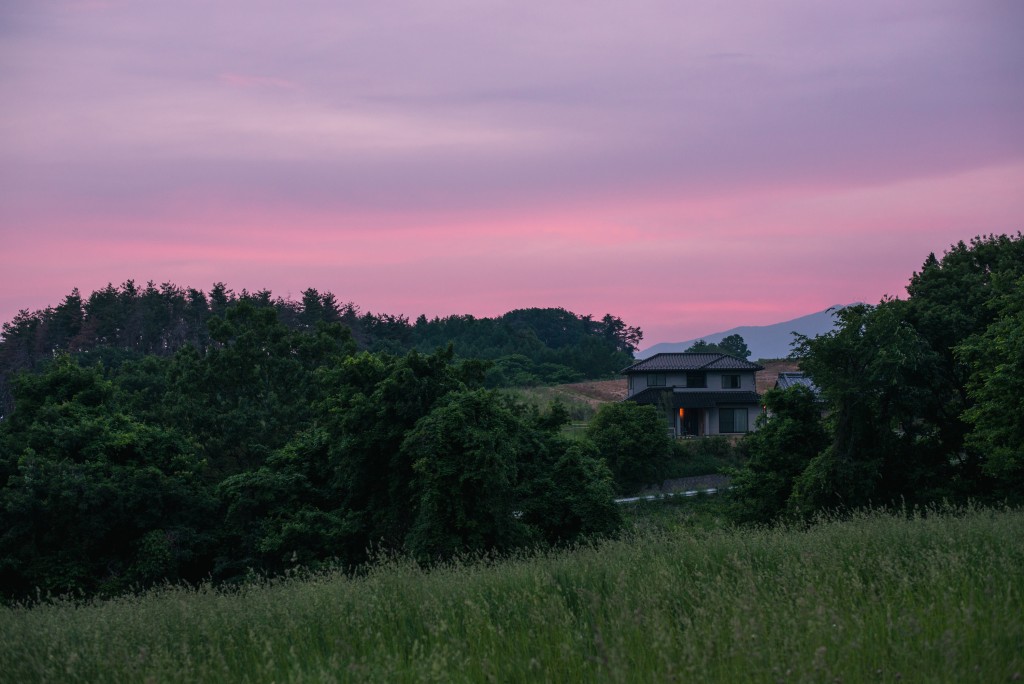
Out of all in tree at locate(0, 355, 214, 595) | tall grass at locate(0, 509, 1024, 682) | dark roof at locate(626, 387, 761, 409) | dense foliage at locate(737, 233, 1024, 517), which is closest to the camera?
tall grass at locate(0, 509, 1024, 682)

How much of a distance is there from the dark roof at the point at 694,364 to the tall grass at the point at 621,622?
52.7 meters

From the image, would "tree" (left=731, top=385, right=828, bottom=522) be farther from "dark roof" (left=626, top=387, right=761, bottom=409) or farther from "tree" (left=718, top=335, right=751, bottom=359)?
"tree" (left=718, top=335, right=751, bottom=359)

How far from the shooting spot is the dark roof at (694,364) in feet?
194

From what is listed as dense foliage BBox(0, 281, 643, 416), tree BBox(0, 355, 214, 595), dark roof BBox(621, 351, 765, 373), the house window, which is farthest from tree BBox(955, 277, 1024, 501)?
dense foliage BBox(0, 281, 643, 416)

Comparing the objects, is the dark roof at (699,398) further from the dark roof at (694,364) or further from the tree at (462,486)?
the tree at (462,486)

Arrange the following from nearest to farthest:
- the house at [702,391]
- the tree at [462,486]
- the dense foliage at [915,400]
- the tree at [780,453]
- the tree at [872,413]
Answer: the tree at [462,486], the dense foliage at [915,400], the tree at [872,413], the tree at [780,453], the house at [702,391]

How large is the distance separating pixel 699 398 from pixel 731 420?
9.43 ft

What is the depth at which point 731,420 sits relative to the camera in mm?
58250

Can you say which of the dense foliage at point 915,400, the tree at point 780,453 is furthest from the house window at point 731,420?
the dense foliage at point 915,400

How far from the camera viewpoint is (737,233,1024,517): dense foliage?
898 inches

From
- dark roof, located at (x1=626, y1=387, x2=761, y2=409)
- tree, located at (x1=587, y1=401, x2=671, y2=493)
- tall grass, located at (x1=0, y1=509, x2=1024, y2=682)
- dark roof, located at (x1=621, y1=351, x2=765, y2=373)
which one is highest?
dark roof, located at (x1=621, y1=351, x2=765, y2=373)

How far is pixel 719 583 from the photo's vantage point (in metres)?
5.43

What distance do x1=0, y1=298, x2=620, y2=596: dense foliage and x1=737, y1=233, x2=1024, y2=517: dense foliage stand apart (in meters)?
7.71

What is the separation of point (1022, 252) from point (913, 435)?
944 cm
